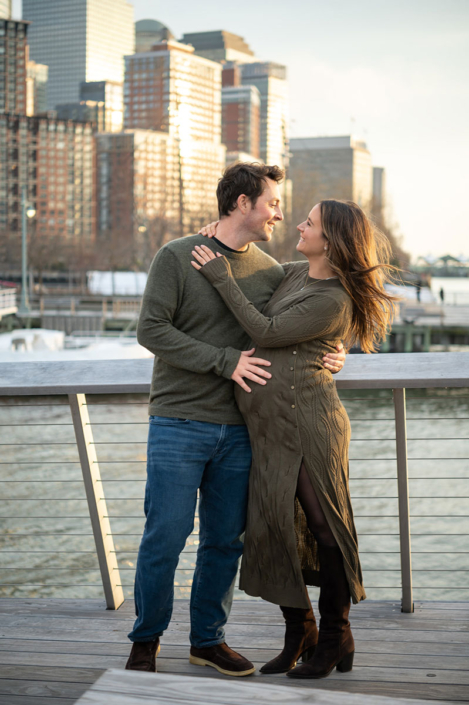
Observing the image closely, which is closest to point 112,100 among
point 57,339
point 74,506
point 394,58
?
point 394,58

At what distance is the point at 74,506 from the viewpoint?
38.4ft

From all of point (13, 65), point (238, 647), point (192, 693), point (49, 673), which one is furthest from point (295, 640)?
point (13, 65)

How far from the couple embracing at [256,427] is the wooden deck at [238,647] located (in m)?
0.13

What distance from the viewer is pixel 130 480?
3.31 metres

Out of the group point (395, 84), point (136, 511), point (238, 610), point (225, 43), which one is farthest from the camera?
point (225, 43)

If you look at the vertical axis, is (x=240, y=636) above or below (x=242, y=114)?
below

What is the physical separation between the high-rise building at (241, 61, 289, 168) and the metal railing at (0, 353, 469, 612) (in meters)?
76.7

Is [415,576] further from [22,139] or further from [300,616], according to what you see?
[22,139]

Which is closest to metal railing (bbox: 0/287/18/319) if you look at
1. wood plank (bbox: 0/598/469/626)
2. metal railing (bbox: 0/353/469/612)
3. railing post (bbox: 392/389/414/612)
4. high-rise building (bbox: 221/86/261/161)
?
metal railing (bbox: 0/353/469/612)

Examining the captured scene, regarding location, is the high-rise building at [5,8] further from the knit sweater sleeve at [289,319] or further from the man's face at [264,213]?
the knit sweater sleeve at [289,319]

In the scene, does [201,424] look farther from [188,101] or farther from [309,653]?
[188,101]

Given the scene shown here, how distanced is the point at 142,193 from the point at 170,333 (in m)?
63.6

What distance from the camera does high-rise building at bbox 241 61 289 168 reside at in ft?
308

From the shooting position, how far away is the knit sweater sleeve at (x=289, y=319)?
2.49 m
